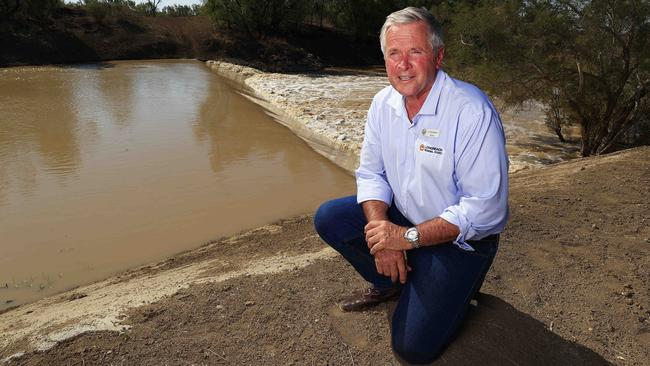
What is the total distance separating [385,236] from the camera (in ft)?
7.32

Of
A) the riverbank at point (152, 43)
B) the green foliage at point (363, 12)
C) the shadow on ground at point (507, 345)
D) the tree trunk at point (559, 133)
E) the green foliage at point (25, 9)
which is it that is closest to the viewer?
the shadow on ground at point (507, 345)

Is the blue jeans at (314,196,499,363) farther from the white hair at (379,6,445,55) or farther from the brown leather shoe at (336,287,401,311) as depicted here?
the white hair at (379,6,445,55)

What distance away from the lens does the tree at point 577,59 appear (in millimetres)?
8188

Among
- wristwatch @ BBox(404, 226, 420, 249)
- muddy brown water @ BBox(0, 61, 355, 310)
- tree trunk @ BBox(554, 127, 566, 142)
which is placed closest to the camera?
wristwatch @ BBox(404, 226, 420, 249)

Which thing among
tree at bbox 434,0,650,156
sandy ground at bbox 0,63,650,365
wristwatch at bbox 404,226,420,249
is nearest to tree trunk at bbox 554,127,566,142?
tree at bbox 434,0,650,156

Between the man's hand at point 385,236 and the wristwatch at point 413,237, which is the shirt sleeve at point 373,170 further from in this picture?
the wristwatch at point 413,237

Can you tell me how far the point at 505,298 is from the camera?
2867 mm

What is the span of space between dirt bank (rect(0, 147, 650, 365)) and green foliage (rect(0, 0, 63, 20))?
1088 inches

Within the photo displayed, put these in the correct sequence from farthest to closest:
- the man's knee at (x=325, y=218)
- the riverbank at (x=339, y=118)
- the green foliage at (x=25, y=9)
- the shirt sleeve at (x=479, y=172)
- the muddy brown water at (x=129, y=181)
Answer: the green foliage at (x=25, y=9) → the riverbank at (x=339, y=118) → the muddy brown water at (x=129, y=181) → the man's knee at (x=325, y=218) → the shirt sleeve at (x=479, y=172)

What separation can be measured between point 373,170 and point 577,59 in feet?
25.7

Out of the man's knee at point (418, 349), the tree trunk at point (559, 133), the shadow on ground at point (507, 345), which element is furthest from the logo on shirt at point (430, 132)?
the tree trunk at point (559, 133)

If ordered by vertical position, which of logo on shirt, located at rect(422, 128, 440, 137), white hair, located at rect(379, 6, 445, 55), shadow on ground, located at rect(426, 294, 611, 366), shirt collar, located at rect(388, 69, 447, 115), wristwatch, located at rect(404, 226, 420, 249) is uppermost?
white hair, located at rect(379, 6, 445, 55)

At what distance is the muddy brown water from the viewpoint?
17.8 feet

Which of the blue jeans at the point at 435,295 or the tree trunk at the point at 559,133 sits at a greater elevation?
the blue jeans at the point at 435,295
